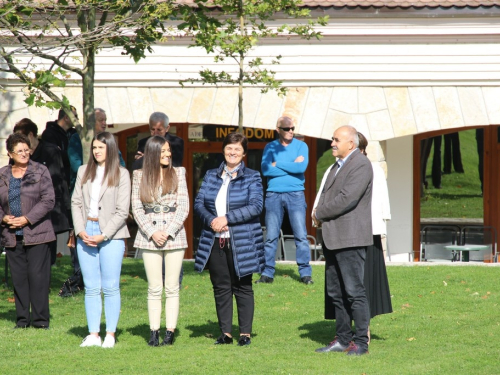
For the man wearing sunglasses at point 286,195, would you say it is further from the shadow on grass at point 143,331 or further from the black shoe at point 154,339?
the black shoe at point 154,339

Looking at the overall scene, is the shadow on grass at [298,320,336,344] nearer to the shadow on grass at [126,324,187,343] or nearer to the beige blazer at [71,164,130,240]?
the shadow on grass at [126,324,187,343]

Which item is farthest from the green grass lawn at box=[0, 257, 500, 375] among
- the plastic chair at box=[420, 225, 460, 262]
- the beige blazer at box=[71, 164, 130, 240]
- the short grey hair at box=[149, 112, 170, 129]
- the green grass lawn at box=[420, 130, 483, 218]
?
the green grass lawn at box=[420, 130, 483, 218]

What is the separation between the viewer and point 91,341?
25.4ft

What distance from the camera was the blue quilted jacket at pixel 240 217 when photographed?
25.1 feet

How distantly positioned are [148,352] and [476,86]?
8.94m

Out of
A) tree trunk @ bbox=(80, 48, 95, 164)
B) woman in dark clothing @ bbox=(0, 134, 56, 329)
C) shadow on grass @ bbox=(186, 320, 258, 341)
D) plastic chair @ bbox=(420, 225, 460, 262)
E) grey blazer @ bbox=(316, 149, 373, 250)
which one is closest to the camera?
grey blazer @ bbox=(316, 149, 373, 250)

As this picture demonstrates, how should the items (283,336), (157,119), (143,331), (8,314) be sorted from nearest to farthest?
(283,336) < (143,331) < (8,314) < (157,119)

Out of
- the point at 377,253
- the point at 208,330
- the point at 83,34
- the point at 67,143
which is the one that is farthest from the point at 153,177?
the point at 67,143

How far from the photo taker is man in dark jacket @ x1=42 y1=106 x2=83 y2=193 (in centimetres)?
1008

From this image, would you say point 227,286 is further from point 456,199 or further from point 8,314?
point 456,199

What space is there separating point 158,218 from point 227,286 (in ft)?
2.88

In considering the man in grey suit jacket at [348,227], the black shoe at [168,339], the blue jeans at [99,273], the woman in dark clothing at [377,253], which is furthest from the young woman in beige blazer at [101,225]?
the woman in dark clothing at [377,253]

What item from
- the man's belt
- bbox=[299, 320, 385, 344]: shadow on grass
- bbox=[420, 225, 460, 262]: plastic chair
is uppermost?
the man's belt

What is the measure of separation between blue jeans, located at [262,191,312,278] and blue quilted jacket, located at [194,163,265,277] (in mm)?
3126
